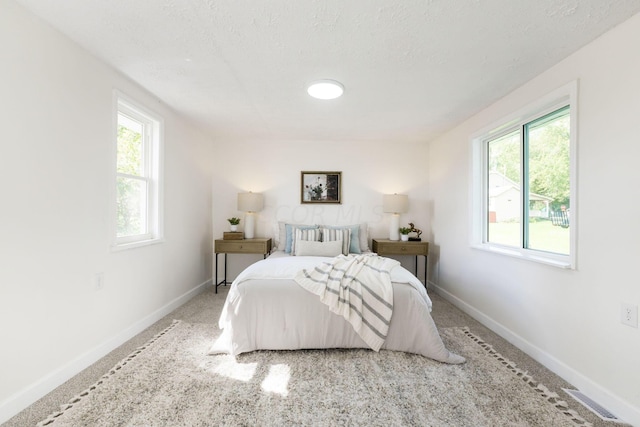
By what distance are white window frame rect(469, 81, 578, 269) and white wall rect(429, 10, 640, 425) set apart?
4 cm

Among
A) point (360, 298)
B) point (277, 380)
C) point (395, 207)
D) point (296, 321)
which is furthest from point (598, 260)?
→ point (395, 207)

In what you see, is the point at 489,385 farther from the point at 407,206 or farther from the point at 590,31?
the point at 407,206

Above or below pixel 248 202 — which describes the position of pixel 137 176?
above

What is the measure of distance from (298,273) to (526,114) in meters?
2.38

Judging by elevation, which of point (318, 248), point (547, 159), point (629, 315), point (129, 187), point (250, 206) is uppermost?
point (547, 159)

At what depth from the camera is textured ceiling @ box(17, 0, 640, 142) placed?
1.58 metres

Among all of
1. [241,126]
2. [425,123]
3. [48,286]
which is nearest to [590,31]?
[425,123]

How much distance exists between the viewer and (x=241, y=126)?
3.76m

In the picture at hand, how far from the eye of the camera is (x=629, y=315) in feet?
5.33

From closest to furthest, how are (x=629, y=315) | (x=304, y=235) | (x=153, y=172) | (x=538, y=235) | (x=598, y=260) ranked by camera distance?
(x=629, y=315)
(x=598, y=260)
(x=538, y=235)
(x=153, y=172)
(x=304, y=235)

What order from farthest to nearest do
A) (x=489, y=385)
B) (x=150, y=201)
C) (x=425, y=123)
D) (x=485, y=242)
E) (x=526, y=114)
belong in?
(x=425, y=123) → (x=485, y=242) → (x=150, y=201) → (x=526, y=114) → (x=489, y=385)

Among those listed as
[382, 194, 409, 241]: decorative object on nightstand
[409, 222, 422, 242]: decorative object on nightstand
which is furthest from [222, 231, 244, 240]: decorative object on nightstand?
[409, 222, 422, 242]: decorative object on nightstand

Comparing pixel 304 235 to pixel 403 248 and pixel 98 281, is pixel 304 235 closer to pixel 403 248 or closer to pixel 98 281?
pixel 403 248

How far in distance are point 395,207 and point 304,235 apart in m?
1.42
